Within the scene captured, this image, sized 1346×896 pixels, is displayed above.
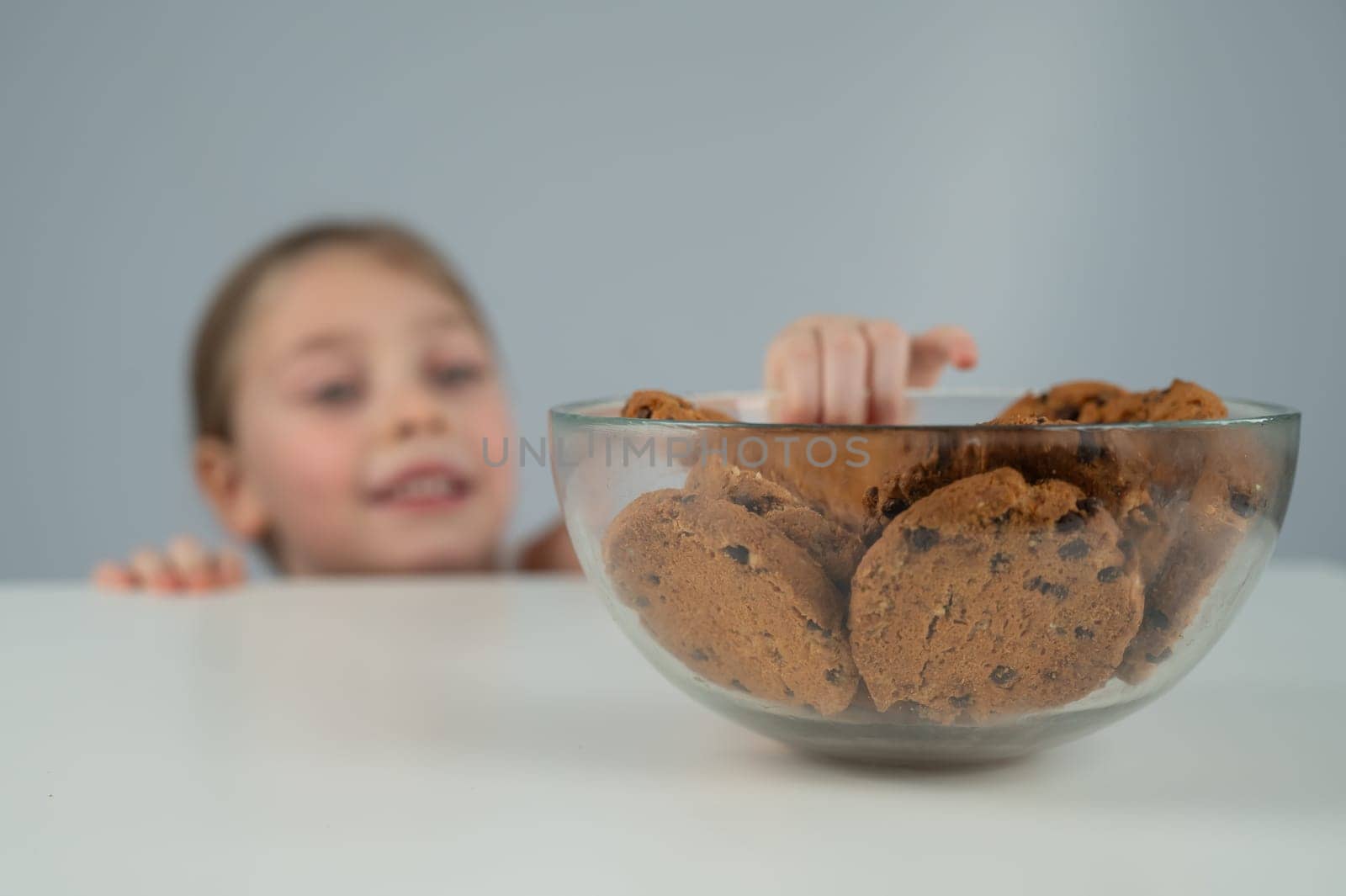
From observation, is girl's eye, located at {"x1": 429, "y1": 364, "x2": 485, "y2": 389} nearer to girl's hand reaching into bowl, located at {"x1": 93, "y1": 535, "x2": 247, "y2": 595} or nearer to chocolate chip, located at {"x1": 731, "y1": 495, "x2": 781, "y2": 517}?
girl's hand reaching into bowl, located at {"x1": 93, "y1": 535, "x2": 247, "y2": 595}

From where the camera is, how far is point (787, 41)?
10.1 feet

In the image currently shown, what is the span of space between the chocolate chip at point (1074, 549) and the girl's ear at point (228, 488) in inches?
65.9

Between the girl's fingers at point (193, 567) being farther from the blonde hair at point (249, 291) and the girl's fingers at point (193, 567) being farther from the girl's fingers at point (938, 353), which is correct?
the blonde hair at point (249, 291)

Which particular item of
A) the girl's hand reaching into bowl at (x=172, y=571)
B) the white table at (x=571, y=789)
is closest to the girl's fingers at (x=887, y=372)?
the white table at (x=571, y=789)

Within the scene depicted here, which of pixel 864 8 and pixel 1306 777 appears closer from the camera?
pixel 1306 777

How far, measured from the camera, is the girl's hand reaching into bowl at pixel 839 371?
79 centimetres

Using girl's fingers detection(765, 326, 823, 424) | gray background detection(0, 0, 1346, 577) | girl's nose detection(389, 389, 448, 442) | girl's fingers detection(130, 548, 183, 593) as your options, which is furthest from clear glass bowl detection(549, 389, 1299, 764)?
gray background detection(0, 0, 1346, 577)

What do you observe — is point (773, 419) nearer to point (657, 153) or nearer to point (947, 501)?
point (947, 501)

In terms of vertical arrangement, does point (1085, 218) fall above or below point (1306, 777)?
above

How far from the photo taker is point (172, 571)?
3.52ft

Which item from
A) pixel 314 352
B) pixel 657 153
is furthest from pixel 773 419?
pixel 657 153

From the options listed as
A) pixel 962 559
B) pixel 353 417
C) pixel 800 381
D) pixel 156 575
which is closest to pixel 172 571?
pixel 156 575

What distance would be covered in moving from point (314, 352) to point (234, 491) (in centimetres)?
35

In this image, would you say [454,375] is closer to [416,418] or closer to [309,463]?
[416,418]
